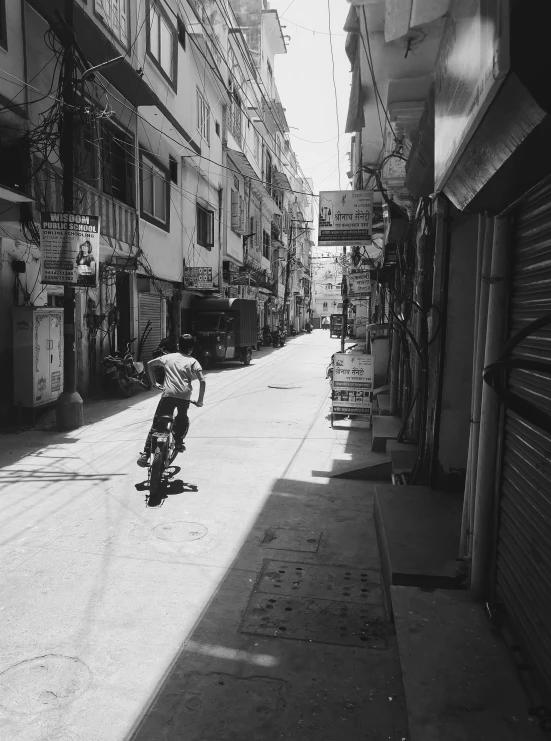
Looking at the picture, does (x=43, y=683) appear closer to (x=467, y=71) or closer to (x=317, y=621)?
(x=317, y=621)

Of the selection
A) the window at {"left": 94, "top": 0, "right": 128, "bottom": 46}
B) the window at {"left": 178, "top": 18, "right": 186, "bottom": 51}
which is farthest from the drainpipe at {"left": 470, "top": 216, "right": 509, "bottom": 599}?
the window at {"left": 178, "top": 18, "right": 186, "bottom": 51}

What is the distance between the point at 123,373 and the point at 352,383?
6105 millimetres

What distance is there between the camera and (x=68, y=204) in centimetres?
908

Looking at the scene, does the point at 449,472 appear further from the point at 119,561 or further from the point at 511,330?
the point at 119,561

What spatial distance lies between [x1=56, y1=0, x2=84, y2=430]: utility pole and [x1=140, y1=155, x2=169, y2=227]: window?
631cm

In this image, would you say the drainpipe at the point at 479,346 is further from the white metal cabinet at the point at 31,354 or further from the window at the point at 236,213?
the window at the point at 236,213

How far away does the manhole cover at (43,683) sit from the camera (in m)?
2.72

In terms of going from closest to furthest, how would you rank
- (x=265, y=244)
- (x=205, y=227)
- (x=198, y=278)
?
(x=198, y=278) < (x=205, y=227) < (x=265, y=244)

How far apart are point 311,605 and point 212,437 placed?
559 centimetres

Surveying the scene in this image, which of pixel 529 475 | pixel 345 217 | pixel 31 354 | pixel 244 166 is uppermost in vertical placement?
pixel 244 166

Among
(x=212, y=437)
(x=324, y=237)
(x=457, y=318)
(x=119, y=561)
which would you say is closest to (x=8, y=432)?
(x=212, y=437)

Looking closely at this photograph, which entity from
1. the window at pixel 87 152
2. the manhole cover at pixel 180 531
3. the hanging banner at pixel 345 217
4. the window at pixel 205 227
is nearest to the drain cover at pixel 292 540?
the manhole cover at pixel 180 531

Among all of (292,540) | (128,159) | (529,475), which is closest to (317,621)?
(292,540)

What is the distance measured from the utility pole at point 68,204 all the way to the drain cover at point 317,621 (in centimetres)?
670
